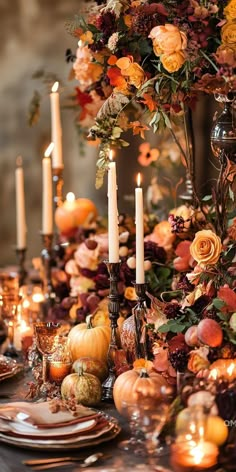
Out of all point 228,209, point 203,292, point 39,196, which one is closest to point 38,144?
point 39,196

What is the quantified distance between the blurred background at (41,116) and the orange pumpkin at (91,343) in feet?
4.98

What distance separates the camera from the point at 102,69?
7.56ft

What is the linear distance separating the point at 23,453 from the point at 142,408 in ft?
0.75

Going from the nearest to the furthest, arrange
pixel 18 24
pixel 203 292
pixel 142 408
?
pixel 142 408 < pixel 203 292 < pixel 18 24

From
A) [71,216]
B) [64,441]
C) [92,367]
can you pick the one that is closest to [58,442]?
[64,441]

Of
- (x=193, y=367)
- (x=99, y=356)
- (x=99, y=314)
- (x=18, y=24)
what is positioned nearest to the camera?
(x=193, y=367)

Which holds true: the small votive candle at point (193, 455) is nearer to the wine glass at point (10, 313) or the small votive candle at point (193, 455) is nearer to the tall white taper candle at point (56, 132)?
the wine glass at point (10, 313)

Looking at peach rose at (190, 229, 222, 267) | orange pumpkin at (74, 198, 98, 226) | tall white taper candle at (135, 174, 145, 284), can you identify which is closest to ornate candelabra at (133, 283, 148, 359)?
tall white taper candle at (135, 174, 145, 284)

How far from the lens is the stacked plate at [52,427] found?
1692mm

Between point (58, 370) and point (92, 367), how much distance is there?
0.07 meters

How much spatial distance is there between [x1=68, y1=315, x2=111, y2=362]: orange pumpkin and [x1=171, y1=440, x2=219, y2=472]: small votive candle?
511 millimetres

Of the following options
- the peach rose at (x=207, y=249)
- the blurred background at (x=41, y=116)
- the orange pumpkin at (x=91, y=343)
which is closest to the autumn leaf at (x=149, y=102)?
the peach rose at (x=207, y=249)

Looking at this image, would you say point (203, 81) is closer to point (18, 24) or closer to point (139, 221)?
point (139, 221)

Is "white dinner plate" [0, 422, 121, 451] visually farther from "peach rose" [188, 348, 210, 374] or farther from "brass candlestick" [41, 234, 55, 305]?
→ "brass candlestick" [41, 234, 55, 305]
